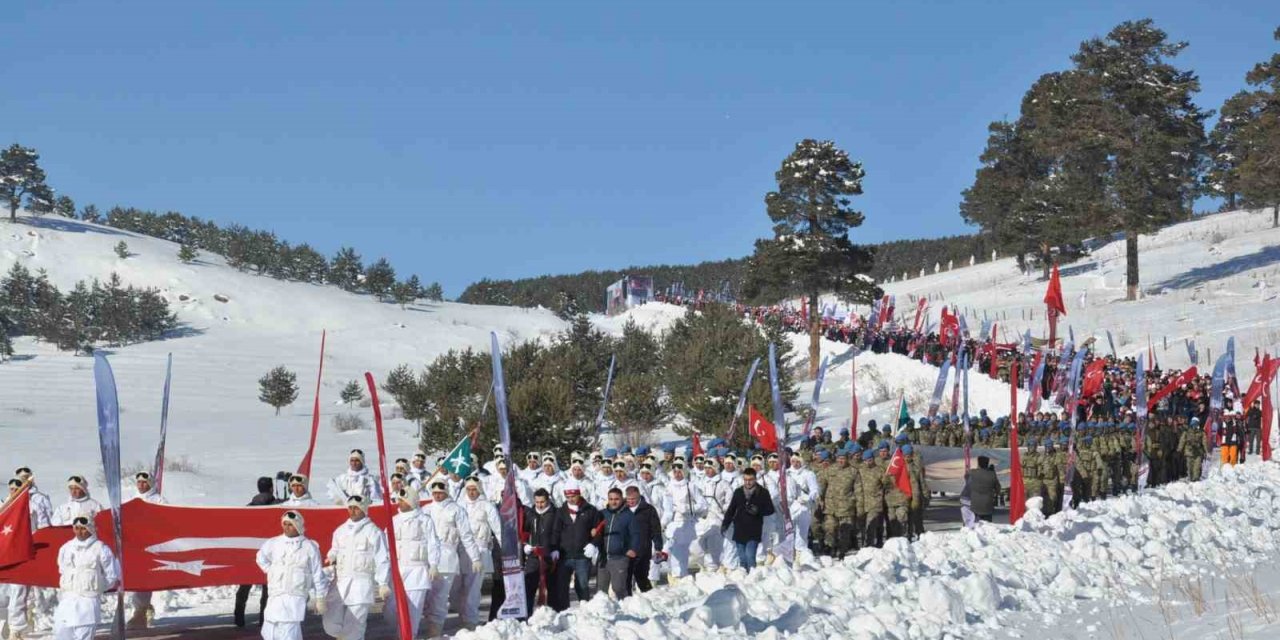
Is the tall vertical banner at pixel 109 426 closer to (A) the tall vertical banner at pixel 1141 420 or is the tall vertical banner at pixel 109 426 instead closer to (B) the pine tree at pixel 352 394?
(A) the tall vertical banner at pixel 1141 420

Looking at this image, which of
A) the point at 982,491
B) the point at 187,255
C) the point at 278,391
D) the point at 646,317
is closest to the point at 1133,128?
the point at 646,317

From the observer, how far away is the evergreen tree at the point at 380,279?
327 feet

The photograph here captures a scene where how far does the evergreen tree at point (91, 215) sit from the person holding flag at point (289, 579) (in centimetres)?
10746

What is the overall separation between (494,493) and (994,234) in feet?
221

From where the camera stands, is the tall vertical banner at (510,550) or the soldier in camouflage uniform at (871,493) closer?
the tall vertical banner at (510,550)

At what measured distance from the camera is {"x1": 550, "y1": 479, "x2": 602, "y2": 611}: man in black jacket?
14.8 m

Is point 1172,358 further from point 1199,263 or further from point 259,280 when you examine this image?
point 259,280

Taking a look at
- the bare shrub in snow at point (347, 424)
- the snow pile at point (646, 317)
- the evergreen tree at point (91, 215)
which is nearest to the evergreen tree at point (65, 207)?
the evergreen tree at point (91, 215)

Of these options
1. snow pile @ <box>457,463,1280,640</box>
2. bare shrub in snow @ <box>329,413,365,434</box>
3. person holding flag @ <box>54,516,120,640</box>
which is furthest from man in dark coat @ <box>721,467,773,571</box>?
bare shrub in snow @ <box>329,413,365,434</box>

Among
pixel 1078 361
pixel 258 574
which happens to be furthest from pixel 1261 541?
pixel 258 574

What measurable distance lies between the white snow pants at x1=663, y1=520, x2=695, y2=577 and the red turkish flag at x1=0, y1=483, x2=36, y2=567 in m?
7.69

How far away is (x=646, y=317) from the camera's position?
81.8 meters

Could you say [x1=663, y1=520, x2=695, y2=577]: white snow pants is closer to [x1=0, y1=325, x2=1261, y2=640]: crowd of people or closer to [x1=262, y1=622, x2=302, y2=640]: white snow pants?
[x1=0, y1=325, x2=1261, y2=640]: crowd of people

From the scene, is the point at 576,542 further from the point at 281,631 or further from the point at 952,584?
the point at 952,584
